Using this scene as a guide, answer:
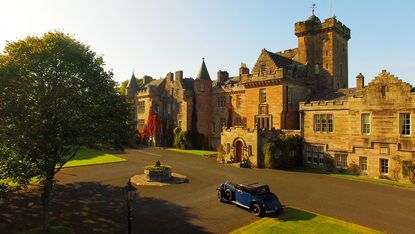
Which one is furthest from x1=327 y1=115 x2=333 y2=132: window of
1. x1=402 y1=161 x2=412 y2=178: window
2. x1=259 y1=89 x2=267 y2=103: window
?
x1=259 y1=89 x2=267 y2=103: window

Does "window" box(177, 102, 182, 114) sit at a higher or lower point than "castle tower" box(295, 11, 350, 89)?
lower

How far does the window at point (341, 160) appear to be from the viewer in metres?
30.8

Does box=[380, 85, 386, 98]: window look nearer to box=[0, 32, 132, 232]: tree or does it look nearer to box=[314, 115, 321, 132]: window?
box=[314, 115, 321, 132]: window

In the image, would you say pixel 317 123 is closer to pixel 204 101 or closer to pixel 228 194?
pixel 228 194

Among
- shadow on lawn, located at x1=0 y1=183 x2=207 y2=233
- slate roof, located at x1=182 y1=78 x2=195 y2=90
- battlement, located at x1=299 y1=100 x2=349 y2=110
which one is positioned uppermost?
slate roof, located at x1=182 y1=78 x2=195 y2=90

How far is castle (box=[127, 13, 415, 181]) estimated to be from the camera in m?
27.9

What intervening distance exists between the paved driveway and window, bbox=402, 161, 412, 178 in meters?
2.97

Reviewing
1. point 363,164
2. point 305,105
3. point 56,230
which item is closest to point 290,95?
point 305,105

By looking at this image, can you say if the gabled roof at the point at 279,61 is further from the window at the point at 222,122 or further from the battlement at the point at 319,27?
the window at the point at 222,122

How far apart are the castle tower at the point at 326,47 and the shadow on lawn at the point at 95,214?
35922mm

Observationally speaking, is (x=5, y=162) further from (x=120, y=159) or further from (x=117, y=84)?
(x=120, y=159)

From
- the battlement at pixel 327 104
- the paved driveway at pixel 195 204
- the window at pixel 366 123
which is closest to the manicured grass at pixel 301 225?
the paved driveway at pixel 195 204

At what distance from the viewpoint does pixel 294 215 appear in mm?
17328

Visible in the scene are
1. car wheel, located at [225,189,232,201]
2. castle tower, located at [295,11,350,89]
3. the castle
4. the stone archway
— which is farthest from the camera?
castle tower, located at [295,11,350,89]
